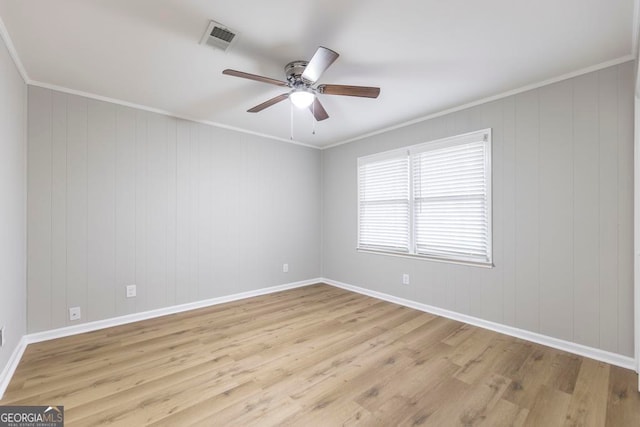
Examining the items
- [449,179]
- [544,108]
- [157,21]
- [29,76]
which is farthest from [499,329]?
[29,76]

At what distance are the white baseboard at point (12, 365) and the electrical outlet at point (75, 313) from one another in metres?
0.34

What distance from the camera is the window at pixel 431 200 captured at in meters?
3.10

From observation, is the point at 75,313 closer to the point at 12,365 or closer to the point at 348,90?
the point at 12,365

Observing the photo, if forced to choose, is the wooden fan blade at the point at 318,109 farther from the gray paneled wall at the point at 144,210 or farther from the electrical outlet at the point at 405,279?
the electrical outlet at the point at 405,279

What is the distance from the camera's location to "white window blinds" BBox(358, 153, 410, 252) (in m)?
3.87

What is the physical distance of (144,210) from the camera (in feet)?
10.8

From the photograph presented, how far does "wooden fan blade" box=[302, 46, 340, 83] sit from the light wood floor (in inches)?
87.4

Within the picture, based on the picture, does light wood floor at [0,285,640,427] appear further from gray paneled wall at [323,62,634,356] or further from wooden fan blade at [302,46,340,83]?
wooden fan blade at [302,46,340,83]

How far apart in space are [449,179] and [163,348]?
3.48m

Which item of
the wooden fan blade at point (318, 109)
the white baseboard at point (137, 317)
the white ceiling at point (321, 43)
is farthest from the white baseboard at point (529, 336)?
the wooden fan blade at point (318, 109)

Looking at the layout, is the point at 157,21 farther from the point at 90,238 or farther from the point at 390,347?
the point at 390,347

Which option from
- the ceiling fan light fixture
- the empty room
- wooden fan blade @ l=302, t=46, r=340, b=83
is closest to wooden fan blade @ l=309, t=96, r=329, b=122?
the empty room

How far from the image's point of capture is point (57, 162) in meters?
2.77

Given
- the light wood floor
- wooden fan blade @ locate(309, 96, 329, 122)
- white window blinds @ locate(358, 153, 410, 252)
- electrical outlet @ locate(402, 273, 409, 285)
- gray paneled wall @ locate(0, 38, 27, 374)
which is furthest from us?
white window blinds @ locate(358, 153, 410, 252)
